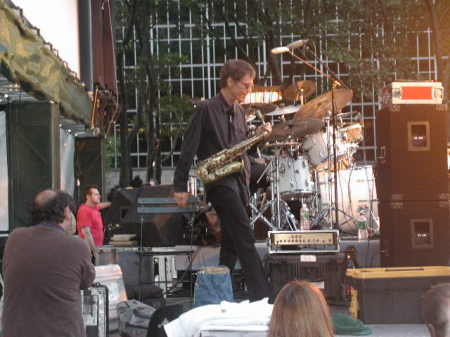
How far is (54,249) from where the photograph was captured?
18.7 feet

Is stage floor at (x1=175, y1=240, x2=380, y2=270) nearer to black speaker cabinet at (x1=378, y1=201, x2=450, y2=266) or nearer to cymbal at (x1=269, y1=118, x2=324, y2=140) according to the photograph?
black speaker cabinet at (x1=378, y1=201, x2=450, y2=266)

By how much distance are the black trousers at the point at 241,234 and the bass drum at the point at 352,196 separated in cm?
561

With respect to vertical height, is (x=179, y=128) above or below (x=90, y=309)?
above

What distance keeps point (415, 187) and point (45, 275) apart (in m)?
3.80

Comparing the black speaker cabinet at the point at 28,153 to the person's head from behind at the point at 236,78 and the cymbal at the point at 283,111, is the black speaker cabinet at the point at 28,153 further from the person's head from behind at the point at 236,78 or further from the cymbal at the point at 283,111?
the cymbal at the point at 283,111

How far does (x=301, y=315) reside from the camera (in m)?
3.43

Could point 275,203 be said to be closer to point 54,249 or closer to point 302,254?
point 302,254

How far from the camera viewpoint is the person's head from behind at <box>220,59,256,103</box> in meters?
6.73

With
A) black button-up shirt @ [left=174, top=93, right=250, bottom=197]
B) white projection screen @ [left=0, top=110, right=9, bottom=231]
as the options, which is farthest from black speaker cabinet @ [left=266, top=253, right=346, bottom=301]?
white projection screen @ [left=0, top=110, right=9, bottom=231]

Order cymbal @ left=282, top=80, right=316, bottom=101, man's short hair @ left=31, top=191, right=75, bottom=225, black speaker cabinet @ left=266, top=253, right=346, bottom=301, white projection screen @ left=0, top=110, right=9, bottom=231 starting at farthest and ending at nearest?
cymbal @ left=282, top=80, right=316, bottom=101 → white projection screen @ left=0, top=110, right=9, bottom=231 → black speaker cabinet @ left=266, top=253, right=346, bottom=301 → man's short hair @ left=31, top=191, right=75, bottom=225

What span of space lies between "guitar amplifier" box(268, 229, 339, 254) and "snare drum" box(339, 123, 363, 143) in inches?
237

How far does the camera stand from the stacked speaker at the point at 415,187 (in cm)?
793

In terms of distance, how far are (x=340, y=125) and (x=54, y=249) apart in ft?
30.1

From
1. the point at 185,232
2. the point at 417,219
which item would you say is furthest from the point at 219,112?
the point at 185,232
